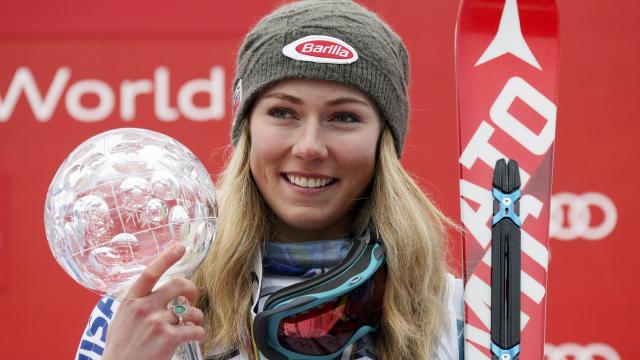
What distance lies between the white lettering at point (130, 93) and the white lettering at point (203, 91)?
0.50 feet

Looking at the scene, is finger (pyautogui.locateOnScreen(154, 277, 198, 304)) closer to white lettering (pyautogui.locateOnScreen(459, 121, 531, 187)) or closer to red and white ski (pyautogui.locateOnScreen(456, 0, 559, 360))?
red and white ski (pyautogui.locateOnScreen(456, 0, 559, 360))

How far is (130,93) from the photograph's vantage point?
3.68m

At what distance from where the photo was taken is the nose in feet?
5.09

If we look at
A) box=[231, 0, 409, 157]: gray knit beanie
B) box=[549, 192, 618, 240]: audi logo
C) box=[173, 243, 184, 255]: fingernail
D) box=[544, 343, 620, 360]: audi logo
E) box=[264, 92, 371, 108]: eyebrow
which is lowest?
box=[544, 343, 620, 360]: audi logo

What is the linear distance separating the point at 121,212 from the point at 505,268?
102cm

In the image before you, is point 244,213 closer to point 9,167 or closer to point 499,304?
point 499,304

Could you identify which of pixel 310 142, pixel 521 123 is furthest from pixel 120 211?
pixel 521 123

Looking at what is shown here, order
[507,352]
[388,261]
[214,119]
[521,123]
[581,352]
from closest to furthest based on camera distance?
[388,261]
[507,352]
[521,123]
[581,352]
[214,119]

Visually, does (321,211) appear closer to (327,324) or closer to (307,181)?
(307,181)

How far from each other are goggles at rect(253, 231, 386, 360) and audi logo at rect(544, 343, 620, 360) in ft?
6.98

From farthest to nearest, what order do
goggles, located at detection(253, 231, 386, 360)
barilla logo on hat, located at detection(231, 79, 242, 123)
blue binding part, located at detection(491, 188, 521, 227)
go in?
blue binding part, located at detection(491, 188, 521, 227)
barilla logo on hat, located at detection(231, 79, 242, 123)
goggles, located at detection(253, 231, 386, 360)

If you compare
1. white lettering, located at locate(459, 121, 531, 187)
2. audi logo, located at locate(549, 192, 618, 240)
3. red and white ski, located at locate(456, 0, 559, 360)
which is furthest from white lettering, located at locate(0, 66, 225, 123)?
white lettering, located at locate(459, 121, 531, 187)

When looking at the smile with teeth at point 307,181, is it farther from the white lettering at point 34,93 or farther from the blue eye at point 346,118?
the white lettering at point 34,93

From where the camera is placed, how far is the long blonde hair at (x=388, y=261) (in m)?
1.62
